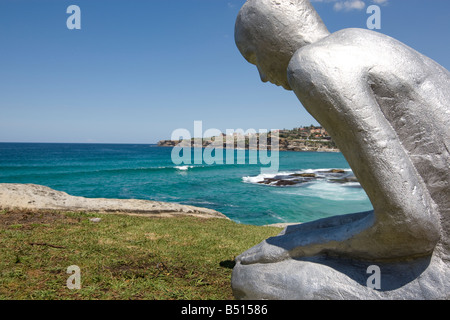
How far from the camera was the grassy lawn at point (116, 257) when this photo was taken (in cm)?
377

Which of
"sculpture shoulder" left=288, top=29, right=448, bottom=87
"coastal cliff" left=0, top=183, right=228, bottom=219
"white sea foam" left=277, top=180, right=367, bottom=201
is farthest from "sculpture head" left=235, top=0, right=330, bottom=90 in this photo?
"white sea foam" left=277, top=180, right=367, bottom=201

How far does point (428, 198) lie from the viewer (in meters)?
2.13

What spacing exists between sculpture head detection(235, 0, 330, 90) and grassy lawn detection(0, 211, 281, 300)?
8.63 ft

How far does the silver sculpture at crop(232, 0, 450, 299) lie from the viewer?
2023 millimetres

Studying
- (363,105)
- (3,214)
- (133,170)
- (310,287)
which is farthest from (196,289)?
(133,170)

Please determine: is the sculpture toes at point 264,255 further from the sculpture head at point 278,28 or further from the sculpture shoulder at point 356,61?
the sculpture head at point 278,28

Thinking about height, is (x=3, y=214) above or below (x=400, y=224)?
below

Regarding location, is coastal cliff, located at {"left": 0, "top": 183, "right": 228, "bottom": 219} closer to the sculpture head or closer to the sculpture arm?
the sculpture head

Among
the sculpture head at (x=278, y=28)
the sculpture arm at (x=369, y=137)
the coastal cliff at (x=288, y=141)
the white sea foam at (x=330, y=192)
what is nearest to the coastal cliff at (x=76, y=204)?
the sculpture head at (x=278, y=28)

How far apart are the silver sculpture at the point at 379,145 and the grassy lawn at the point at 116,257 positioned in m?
1.83

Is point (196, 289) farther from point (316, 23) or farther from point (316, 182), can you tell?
point (316, 182)
